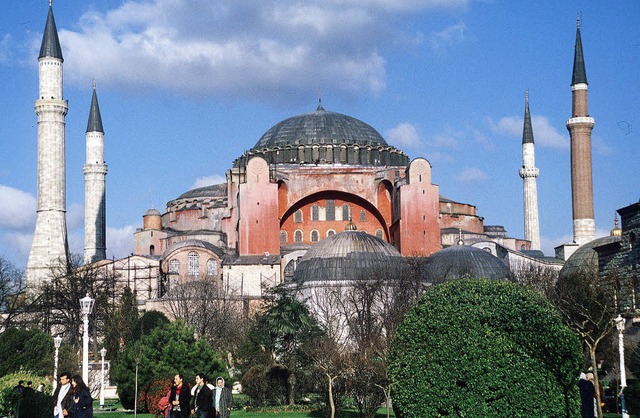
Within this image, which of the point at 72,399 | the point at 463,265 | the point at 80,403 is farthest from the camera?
the point at 463,265

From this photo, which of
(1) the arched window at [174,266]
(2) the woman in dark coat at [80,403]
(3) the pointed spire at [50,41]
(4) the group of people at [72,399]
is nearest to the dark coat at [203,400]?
(4) the group of people at [72,399]

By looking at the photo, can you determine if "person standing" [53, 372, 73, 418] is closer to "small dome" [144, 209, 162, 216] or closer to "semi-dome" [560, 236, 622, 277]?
"semi-dome" [560, 236, 622, 277]

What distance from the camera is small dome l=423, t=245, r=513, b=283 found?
43062 mm

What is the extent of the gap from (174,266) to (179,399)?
37.0 m

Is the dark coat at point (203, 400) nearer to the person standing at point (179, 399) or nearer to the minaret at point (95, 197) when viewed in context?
the person standing at point (179, 399)

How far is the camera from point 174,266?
5125 centimetres

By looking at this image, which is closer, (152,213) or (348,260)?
(348,260)

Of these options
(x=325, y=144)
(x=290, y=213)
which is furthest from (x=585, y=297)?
(x=325, y=144)

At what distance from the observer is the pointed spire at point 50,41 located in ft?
173

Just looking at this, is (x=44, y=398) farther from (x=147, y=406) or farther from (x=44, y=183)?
(x=44, y=183)

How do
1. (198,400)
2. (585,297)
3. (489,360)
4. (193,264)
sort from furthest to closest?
(193,264)
(585,297)
(198,400)
(489,360)

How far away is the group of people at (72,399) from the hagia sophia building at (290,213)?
93.8 ft

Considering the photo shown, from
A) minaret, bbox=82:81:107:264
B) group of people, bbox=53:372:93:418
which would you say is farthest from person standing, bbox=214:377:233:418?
minaret, bbox=82:81:107:264

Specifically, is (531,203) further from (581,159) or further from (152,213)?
(152,213)
